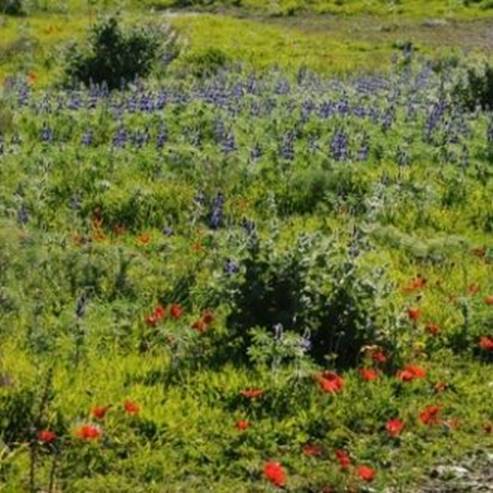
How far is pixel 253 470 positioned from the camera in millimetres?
7133

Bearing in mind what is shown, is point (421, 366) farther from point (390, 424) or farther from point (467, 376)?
point (390, 424)

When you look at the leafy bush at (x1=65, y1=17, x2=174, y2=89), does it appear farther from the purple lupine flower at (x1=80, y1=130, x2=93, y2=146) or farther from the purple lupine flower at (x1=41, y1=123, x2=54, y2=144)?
the purple lupine flower at (x1=41, y1=123, x2=54, y2=144)

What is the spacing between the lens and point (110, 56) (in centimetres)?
1988

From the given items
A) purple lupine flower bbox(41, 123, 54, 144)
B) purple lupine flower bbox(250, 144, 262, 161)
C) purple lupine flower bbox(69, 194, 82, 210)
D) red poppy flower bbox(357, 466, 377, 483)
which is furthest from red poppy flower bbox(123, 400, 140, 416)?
purple lupine flower bbox(41, 123, 54, 144)

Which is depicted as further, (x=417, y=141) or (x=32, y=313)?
(x=417, y=141)

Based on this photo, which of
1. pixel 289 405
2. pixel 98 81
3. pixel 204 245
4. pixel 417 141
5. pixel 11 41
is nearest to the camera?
pixel 289 405

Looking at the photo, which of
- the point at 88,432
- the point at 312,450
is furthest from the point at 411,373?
the point at 88,432

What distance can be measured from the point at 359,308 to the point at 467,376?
3.28 feet

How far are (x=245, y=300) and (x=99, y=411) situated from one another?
1907 mm

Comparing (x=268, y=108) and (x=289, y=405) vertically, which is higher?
(x=268, y=108)

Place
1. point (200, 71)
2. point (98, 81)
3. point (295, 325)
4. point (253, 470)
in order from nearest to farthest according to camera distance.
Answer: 1. point (253, 470)
2. point (295, 325)
3. point (98, 81)
4. point (200, 71)

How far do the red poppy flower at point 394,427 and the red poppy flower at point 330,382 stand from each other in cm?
44

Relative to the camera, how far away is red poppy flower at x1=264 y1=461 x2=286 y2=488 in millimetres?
6516

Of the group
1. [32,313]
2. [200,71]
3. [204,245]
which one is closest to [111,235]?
[204,245]
